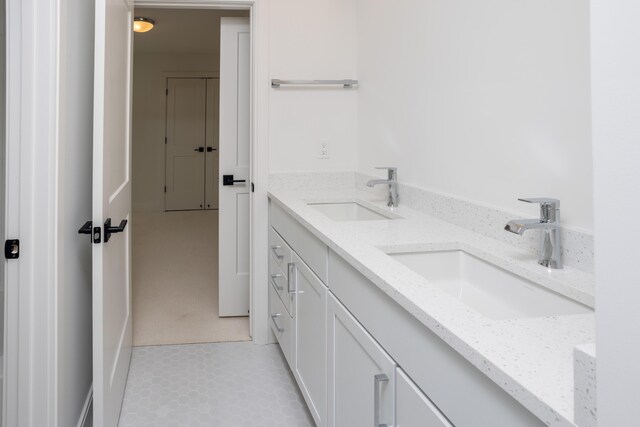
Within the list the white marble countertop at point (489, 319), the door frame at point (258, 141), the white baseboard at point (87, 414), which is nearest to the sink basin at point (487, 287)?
the white marble countertop at point (489, 319)

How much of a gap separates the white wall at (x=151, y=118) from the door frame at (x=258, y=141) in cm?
503

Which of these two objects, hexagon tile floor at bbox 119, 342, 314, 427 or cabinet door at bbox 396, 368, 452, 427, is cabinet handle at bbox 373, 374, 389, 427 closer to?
cabinet door at bbox 396, 368, 452, 427

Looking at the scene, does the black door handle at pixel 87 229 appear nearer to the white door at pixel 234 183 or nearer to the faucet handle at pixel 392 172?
the faucet handle at pixel 392 172

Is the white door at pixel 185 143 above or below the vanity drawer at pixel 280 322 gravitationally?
above

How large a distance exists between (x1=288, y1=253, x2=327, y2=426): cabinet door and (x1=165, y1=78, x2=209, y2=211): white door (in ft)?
19.7

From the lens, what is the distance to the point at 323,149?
110 inches

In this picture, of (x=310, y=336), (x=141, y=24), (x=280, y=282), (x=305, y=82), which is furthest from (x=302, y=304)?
(x=141, y=24)

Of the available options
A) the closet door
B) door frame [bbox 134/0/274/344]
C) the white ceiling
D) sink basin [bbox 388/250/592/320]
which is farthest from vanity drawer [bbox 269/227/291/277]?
the closet door

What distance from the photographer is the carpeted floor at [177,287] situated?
294 centimetres

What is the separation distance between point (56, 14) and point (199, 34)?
4992mm

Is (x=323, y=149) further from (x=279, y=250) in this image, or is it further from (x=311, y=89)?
(x=279, y=250)

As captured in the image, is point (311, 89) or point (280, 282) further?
point (311, 89)

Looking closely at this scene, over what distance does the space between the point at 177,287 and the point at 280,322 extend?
1.75 m

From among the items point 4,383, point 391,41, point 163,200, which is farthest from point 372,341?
point 163,200
